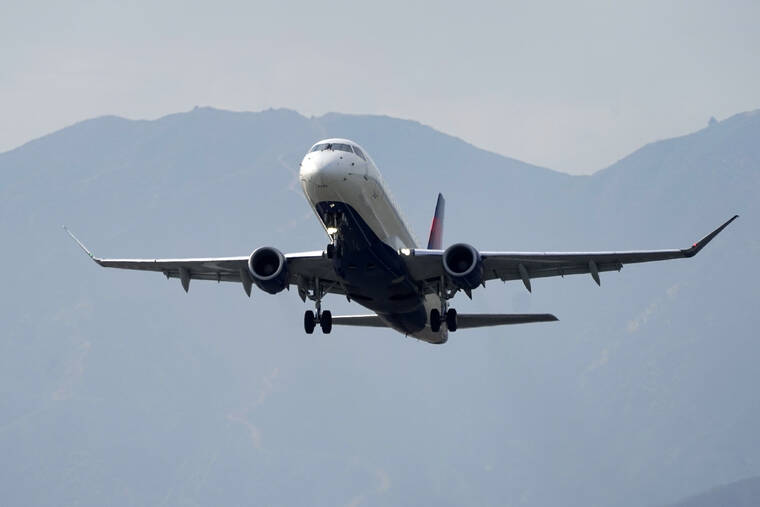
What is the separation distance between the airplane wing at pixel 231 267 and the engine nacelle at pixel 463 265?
14.4 feet

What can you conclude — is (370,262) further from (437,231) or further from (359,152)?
(437,231)

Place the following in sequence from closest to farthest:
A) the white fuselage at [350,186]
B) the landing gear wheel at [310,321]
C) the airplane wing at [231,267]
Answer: the white fuselage at [350,186] < the airplane wing at [231,267] < the landing gear wheel at [310,321]

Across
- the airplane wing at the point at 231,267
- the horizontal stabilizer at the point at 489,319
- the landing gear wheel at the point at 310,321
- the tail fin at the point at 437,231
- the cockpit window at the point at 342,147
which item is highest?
the tail fin at the point at 437,231

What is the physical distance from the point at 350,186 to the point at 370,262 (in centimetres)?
312

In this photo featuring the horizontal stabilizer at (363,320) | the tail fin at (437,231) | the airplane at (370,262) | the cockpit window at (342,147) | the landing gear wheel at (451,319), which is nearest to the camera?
the airplane at (370,262)

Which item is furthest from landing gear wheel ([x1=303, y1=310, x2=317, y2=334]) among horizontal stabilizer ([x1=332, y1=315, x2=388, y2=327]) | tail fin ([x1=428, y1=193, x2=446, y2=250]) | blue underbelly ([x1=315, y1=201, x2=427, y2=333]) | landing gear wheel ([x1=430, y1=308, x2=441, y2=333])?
tail fin ([x1=428, y1=193, x2=446, y2=250])

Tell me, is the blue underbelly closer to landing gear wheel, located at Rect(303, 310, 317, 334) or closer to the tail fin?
landing gear wheel, located at Rect(303, 310, 317, 334)

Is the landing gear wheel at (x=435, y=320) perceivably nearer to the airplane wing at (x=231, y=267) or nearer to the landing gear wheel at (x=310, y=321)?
the airplane wing at (x=231, y=267)

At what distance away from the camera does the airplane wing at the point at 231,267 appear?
44.4 meters

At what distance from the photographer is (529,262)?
45.7 m

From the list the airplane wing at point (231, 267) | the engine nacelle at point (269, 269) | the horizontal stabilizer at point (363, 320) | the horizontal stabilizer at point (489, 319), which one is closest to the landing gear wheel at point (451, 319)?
the horizontal stabilizer at point (489, 319)

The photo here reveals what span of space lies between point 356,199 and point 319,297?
5.98 meters

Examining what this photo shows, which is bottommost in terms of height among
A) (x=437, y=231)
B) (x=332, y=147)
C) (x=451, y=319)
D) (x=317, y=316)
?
(x=451, y=319)

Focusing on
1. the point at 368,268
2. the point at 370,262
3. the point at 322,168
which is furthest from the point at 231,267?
the point at 322,168
